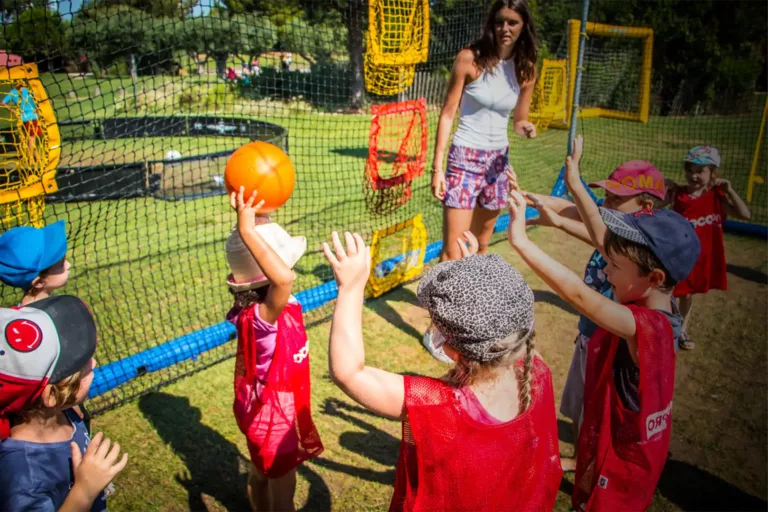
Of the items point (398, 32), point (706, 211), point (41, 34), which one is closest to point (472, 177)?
point (398, 32)

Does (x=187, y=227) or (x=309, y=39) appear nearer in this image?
(x=309, y=39)

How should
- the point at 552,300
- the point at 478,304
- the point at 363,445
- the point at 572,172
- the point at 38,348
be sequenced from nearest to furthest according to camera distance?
the point at 478,304
the point at 38,348
the point at 572,172
the point at 363,445
the point at 552,300

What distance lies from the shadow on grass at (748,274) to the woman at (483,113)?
347 cm

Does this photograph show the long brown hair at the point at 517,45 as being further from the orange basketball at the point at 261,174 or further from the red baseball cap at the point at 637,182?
the orange basketball at the point at 261,174

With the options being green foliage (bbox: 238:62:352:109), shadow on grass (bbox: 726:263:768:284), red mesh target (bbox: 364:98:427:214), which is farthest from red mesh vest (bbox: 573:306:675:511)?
shadow on grass (bbox: 726:263:768:284)

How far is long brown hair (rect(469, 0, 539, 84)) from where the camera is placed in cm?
357

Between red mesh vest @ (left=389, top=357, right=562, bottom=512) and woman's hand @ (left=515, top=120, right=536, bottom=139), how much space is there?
2951 millimetres

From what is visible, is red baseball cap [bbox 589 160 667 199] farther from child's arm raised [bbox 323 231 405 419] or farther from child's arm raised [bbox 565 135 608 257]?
child's arm raised [bbox 323 231 405 419]

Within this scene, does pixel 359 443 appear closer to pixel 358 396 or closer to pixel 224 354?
pixel 224 354

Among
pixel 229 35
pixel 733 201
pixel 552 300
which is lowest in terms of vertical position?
pixel 552 300

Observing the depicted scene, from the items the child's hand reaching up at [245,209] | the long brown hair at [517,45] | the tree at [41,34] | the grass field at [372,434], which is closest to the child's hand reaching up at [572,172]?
the child's hand reaching up at [245,209]

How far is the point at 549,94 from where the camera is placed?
7672 mm

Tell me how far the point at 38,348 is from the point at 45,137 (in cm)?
171

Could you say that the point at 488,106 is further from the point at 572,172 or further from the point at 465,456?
the point at 465,456
